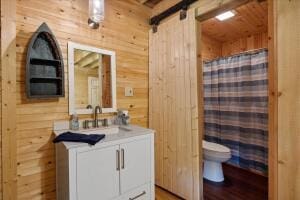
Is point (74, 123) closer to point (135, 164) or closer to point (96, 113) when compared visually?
point (96, 113)

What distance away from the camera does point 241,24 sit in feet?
10.1

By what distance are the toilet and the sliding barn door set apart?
0.55 meters

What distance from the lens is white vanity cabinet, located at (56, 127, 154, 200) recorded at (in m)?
1.27

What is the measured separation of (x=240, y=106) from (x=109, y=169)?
2265 millimetres

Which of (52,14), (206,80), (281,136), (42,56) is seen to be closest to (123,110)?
(42,56)

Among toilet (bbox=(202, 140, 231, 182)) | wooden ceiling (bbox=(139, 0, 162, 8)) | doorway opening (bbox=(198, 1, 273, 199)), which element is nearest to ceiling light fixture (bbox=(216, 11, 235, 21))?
doorway opening (bbox=(198, 1, 273, 199))

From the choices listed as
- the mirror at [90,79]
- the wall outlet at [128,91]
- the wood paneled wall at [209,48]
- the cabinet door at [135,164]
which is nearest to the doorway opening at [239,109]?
the wood paneled wall at [209,48]

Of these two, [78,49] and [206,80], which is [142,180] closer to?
[78,49]

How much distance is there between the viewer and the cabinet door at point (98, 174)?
129 centimetres

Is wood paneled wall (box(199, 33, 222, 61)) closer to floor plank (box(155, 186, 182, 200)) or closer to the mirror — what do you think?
the mirror

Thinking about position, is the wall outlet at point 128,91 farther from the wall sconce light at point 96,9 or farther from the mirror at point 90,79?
the wall sconce light at point 96,9

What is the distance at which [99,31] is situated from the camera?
1.99 metres

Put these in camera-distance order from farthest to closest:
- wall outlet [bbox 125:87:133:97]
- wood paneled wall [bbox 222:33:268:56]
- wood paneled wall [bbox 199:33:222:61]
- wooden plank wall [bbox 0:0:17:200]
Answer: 1. wood paneled wall [bbox 199:33:222:61]
2. wood paneled wall [bbox 222:33:268:56]
3. wall outlet [bbox 125:87:133:97]
4. wooden plank wall [bbox 0:0:17:200]

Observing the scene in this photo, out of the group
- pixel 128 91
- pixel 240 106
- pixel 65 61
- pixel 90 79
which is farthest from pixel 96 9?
pixel 240 106
